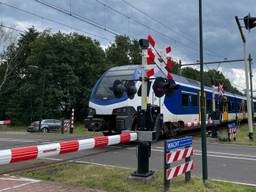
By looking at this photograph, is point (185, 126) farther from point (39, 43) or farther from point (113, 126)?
point (39, 43)

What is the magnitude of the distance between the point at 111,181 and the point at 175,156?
1.57 metres

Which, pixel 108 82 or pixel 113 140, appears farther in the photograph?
pixel 108 82

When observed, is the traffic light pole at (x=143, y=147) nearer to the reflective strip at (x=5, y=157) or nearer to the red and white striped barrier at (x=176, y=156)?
the red and white striped barrier at (x=176, y=156)

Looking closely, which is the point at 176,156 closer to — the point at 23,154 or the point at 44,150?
the point at 44,150

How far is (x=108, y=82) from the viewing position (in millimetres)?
14992

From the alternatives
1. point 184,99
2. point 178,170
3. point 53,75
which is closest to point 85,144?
point 178,170

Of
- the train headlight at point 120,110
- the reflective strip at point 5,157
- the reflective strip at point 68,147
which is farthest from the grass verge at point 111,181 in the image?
the train headlight at point 120,110

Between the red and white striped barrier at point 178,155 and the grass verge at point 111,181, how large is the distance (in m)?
0.59

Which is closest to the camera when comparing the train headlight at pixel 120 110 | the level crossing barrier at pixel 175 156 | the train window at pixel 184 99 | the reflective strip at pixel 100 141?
the level crossing barrier at pixel 175 156

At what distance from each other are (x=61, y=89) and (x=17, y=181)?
40871 mm

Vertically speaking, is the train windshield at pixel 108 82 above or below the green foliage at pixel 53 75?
below

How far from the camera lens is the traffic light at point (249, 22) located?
695 inches

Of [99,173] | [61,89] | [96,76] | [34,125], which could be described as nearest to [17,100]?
[61,89]

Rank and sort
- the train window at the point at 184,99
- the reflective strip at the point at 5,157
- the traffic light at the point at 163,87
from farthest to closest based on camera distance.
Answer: the train window at the point at 184,99 → the traffic light at the point at 163,87 → the reflective strip at the point at 5,157
